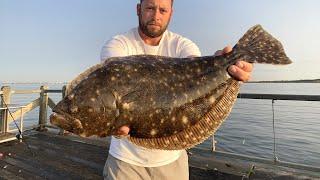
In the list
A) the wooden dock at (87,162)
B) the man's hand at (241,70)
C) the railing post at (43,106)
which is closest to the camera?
the man's hand at (241,70)

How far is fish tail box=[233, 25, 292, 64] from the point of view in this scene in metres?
2.88

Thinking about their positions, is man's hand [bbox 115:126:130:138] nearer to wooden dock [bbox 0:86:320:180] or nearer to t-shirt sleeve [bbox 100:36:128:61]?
t-shirt sleeve [bbox 100:36:128:61]

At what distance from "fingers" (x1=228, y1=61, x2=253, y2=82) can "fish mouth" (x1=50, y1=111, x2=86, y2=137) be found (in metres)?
1.31

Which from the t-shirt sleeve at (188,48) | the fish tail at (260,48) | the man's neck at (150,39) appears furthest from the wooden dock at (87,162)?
the man's neck at (150,39)

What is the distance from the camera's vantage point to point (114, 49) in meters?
3.28

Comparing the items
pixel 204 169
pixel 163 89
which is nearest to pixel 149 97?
pixel 163 89

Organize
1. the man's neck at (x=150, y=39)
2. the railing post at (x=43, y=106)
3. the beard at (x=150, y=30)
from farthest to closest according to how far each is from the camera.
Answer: the railing post at (x=43, y=106), the man's neck at (x=150, y=39), the beard at (x=150, y=30)

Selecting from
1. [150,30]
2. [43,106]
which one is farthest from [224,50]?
[43,106]

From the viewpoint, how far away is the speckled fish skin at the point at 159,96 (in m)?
2.44

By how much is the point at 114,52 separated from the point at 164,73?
777mm

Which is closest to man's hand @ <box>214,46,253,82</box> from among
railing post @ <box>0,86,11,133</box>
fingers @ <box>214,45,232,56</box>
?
fingers @ <box>214,45,232,56</box>

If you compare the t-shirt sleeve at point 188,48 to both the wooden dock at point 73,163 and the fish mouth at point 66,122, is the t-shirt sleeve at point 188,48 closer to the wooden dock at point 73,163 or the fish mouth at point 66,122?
the fish mouth at point 66,122

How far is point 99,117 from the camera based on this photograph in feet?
8.00

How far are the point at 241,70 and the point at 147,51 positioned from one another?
1.09m
